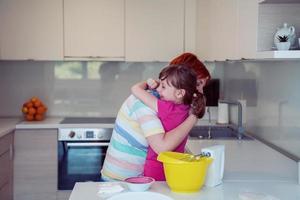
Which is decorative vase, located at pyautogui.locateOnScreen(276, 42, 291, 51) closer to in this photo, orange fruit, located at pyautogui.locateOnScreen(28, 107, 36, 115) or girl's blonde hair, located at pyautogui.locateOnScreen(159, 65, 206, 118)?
girl's blonde hair, located at pyautogui.locateOnScreen(159, 65, 206, 118)

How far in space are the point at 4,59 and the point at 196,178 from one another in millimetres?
2576

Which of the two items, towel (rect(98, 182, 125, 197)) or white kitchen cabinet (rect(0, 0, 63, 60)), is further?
white kitchen cabinet (rect(0, 0, 63, 60))

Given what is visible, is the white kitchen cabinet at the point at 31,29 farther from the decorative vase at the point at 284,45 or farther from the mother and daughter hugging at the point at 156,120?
the decorative vase at the point at 284,45

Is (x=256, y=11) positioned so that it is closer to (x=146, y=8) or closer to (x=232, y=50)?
(x=232, y=50)

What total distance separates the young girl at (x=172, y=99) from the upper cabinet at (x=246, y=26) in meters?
0.32

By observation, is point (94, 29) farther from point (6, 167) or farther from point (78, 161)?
point (6, 167)

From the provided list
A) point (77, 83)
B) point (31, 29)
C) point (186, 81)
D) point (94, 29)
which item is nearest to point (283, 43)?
point (186, 81)

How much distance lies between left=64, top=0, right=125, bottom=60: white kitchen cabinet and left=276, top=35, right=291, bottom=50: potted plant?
2.19 m

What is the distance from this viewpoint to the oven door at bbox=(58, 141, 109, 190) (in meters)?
3.66

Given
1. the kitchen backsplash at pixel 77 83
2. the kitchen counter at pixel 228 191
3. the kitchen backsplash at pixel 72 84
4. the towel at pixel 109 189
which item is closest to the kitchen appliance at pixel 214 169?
the kitchen counter at pixel 228 191

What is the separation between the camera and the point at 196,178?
1714 mm

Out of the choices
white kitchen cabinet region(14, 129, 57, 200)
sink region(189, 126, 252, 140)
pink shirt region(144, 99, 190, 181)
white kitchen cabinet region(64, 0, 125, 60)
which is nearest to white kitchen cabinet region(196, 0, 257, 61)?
pink shirt region(144, 99, 190, 181)

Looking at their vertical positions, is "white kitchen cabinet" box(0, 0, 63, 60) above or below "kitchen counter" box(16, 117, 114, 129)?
above

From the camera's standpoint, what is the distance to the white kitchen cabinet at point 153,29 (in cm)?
383
